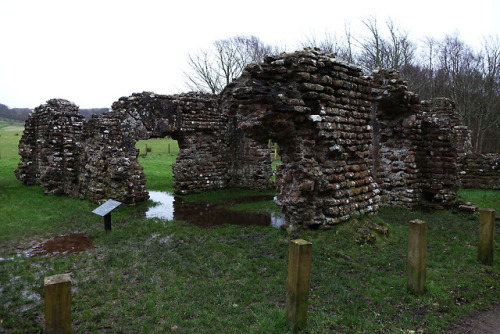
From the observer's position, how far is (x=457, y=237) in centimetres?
695

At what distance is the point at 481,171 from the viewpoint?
14742mm

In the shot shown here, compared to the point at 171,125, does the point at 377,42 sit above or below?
above

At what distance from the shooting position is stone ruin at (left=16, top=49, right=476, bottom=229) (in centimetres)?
629

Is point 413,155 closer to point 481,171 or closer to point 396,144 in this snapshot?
point 396,144

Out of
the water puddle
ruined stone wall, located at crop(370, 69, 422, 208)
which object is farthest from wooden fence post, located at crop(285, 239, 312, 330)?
ruined stone wall, located at crop(370, 69, 422, 208)

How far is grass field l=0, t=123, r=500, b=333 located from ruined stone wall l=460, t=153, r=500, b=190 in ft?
26.3

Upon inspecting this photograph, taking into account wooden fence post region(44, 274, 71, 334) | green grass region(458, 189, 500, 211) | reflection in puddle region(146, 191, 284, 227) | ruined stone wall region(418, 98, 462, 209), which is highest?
ruined stone wall region(418, 98, 462, 209)

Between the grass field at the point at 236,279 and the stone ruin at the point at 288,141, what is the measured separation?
1209 mm

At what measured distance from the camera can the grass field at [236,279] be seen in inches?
147

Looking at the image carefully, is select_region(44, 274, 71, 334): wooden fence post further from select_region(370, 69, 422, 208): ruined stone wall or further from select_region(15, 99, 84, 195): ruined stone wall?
select_region(15, 99, 84, 195): ruined stone wall

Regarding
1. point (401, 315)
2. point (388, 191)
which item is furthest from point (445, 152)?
point (401, 315)

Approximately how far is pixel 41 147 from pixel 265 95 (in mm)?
12474

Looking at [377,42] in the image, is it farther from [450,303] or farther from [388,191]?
[450,303]

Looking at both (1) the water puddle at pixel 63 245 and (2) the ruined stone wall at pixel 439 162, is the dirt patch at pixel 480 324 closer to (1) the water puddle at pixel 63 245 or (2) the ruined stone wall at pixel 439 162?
(2) the ruined stone wall at pixel 439 162
